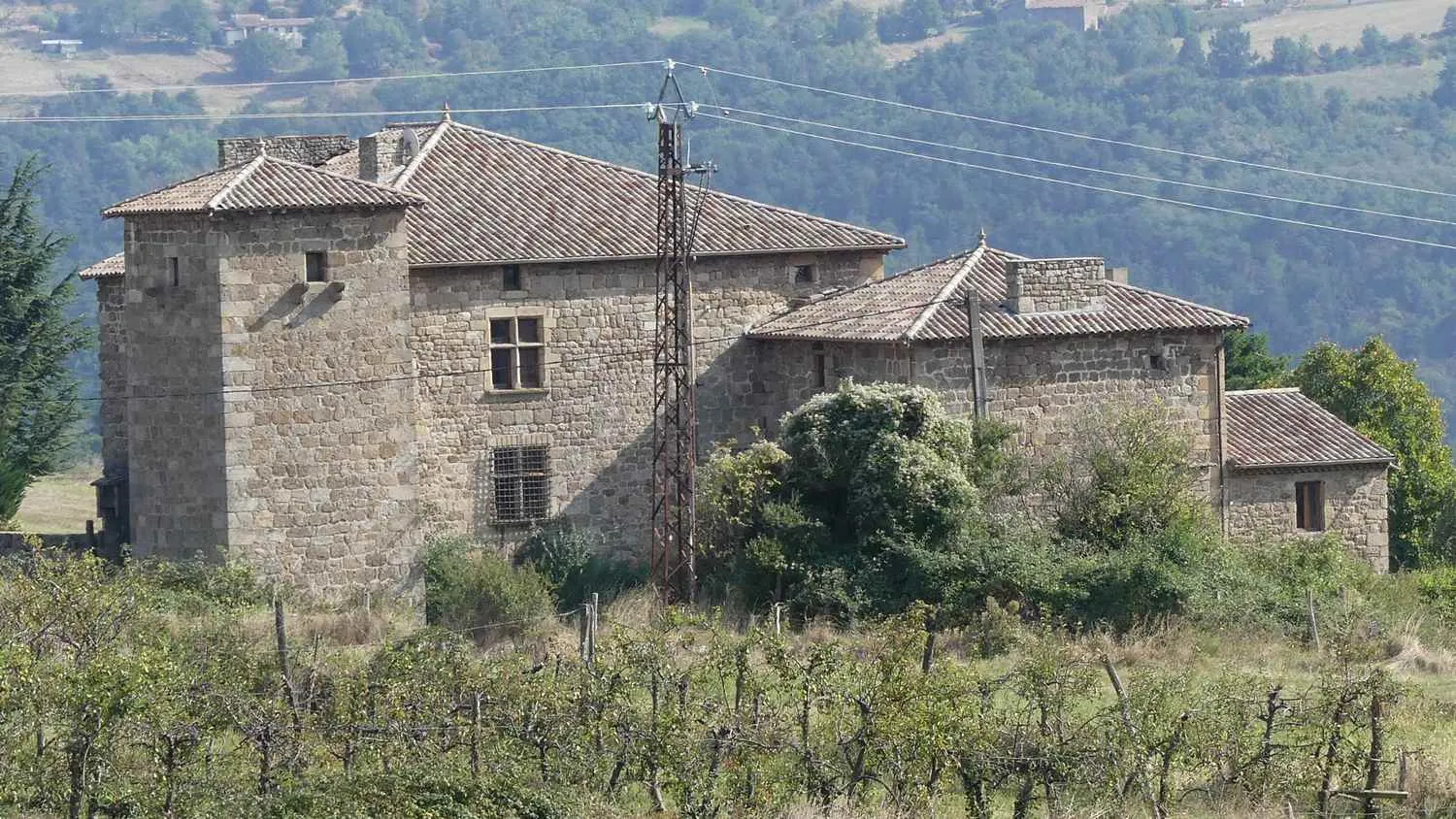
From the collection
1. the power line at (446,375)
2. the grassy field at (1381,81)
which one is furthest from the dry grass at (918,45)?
the power line at (446,375)

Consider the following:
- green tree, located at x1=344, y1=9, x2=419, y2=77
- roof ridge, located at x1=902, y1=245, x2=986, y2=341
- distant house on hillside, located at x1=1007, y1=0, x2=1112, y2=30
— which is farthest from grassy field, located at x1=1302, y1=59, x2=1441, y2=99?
roof ridge, located at x1=902, y1=245, x2=986, y2=341

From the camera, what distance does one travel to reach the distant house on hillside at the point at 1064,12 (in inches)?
6368

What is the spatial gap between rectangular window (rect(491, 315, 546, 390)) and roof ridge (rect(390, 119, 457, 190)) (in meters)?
2.62

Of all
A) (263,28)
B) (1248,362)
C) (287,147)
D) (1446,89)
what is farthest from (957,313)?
(263,28)

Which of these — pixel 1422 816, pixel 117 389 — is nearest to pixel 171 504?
pixel 117 389

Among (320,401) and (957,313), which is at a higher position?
(957,313)

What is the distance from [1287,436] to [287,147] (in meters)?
16.5

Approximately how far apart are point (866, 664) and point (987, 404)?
11.9 meters

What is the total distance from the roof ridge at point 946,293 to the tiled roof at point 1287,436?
4.48 meters

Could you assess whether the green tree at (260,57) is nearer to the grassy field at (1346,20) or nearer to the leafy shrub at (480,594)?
the grassy field at (1346,20)

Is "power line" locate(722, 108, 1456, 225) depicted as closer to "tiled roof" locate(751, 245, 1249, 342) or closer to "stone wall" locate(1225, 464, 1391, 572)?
"stone wall" locate(1225, 464, 1391, 572)

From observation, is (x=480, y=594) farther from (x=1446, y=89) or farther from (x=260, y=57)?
(x=260, y=57)

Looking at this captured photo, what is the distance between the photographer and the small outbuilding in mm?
35938

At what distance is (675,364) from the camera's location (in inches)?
1340
